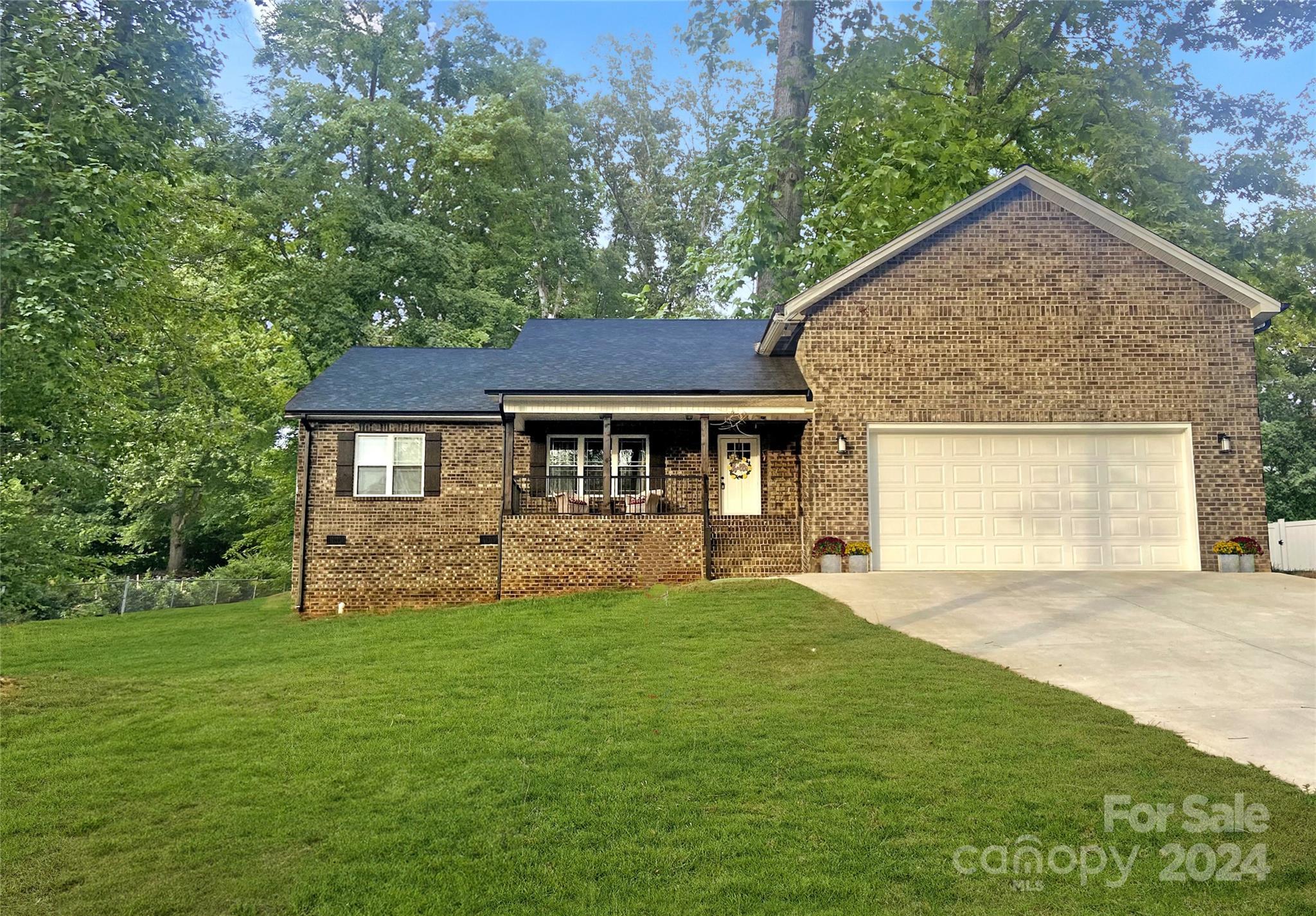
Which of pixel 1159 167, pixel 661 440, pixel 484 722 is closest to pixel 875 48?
pixel 1159 167

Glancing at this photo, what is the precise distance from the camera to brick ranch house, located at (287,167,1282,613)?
13938mm

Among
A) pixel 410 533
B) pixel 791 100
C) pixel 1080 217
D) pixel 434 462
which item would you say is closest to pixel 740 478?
pixel 434 462

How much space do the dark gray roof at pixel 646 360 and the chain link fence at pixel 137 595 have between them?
1216 cm

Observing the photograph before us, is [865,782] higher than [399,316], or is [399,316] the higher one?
[399,316]

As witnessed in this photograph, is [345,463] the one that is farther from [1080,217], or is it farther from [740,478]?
[1080,217]

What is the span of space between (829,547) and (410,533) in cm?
768

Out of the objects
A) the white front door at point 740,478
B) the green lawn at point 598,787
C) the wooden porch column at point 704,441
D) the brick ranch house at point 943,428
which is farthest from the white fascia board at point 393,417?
the green lawn at point 598,787

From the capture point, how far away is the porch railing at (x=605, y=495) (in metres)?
15.2

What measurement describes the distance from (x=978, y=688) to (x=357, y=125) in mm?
26855

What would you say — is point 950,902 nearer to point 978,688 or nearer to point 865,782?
point 865,782

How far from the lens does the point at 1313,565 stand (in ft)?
67.2

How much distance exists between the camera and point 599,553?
1374cm

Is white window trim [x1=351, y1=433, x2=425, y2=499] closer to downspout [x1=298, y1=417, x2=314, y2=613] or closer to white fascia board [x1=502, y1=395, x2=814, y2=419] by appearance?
downspout [x1=298, y1=417, x2=314, y2=613]

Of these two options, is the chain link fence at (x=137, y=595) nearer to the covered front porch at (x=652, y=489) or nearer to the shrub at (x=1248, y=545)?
the covered front porch at (x=652, y=489)
